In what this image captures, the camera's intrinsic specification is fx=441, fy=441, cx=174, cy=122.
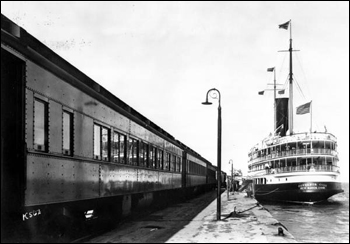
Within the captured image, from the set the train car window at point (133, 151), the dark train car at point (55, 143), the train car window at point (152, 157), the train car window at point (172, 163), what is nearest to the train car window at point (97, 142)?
the dark train car at point (55, 143)

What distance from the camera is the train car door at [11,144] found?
6.16m

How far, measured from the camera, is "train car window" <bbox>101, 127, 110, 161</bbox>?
9984 mm

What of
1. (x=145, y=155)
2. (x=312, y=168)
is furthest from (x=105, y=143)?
(x=312, y=168)

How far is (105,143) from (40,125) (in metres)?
3.21

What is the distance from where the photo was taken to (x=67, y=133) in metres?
8.04

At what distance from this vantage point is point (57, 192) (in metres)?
7.36

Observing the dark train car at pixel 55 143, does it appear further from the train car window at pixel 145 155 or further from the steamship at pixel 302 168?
the steamship at pixel 302 168

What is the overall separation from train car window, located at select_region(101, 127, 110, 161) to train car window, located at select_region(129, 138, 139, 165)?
2.12 meters

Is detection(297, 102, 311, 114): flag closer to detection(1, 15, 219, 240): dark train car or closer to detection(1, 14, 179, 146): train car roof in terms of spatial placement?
detection(1, 15, 219, 240): dark train car

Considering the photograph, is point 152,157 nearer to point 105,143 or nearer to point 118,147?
point 118,147

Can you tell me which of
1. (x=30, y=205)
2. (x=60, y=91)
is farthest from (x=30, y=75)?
(x=30, y=205)

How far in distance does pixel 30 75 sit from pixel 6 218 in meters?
2.14

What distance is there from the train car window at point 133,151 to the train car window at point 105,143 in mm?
2121

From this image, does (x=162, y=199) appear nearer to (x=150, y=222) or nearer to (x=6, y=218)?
(x=150, y=222)
